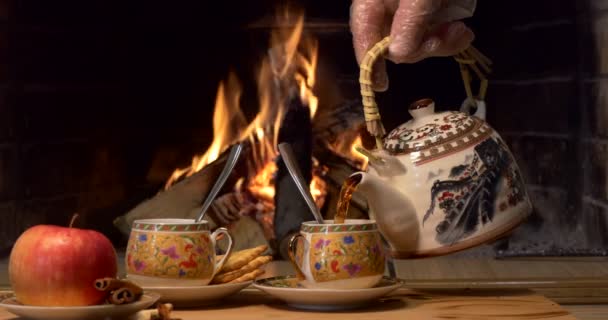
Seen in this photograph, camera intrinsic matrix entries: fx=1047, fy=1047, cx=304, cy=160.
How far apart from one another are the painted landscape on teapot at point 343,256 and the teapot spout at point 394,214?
0.31 feet

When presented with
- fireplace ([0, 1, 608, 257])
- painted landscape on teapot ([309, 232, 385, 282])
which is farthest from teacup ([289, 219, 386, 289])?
fireplace ([0, 1, 608, 257])

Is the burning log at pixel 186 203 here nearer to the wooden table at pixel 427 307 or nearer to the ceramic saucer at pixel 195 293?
the wooden table at pixel 427 307

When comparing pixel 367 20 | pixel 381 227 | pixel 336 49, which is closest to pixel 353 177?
pixel 381 227

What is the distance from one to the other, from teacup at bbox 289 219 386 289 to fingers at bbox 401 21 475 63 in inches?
8.6

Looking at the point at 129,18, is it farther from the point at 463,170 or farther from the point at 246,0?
the point at 463,170

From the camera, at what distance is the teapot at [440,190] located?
3.62ft

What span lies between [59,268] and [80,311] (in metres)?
0.04

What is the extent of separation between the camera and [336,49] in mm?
2203

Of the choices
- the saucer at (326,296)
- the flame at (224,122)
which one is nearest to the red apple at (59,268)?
the saucer at (326,296)

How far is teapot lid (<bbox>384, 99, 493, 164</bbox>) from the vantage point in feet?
3.67

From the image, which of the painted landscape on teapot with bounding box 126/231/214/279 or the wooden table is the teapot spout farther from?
the painted landscape on teapot with bounding box 126/231/214/279

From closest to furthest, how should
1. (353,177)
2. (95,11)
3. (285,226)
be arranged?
1. (353,177)
2. (285,226)
3. (95,11)

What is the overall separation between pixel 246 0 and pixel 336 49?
0.22 metres

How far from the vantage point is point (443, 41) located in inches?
45.2
